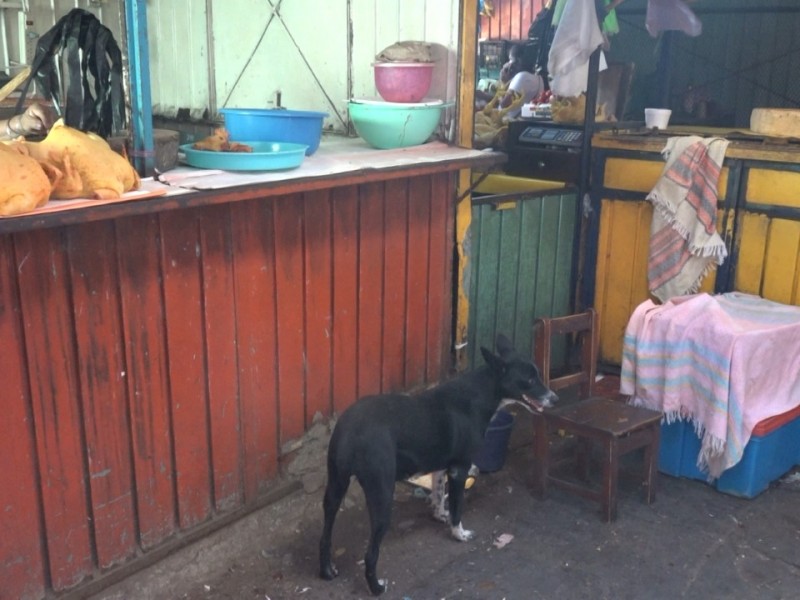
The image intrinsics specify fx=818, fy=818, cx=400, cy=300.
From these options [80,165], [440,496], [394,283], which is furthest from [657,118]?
[80,165]

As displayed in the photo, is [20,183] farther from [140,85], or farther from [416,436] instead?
[416,436]

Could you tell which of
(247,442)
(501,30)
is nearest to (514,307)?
(247,442)

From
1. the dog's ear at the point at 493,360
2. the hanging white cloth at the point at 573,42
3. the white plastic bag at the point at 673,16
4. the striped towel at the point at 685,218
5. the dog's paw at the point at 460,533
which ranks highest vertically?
the white plastic bag at the point at 673,16

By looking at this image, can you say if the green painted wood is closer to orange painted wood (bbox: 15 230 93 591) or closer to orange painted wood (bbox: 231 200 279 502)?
orange painted wood (bbox: 231 200 279 502)

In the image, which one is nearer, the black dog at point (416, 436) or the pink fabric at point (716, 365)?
the black dog at point (416, 436)

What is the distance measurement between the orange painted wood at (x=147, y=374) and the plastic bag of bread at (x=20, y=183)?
0.43 meters

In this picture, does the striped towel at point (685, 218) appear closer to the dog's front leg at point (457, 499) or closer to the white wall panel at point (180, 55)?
the dog's front leg at point (457, 499)

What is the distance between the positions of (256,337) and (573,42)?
275cm

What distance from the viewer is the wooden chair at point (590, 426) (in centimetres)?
375

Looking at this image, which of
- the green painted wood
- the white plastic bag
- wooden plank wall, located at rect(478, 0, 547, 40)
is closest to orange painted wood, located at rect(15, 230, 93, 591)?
the green painted wood

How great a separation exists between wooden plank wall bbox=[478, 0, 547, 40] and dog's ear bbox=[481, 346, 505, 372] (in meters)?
9.45

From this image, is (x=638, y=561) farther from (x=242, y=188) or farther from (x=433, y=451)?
(x=242, y=188)

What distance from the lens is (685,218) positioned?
4586 mm

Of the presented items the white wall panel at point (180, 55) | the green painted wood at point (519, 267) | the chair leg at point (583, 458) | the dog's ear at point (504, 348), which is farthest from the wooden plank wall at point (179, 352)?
the white wall panel at point (180, 55)
